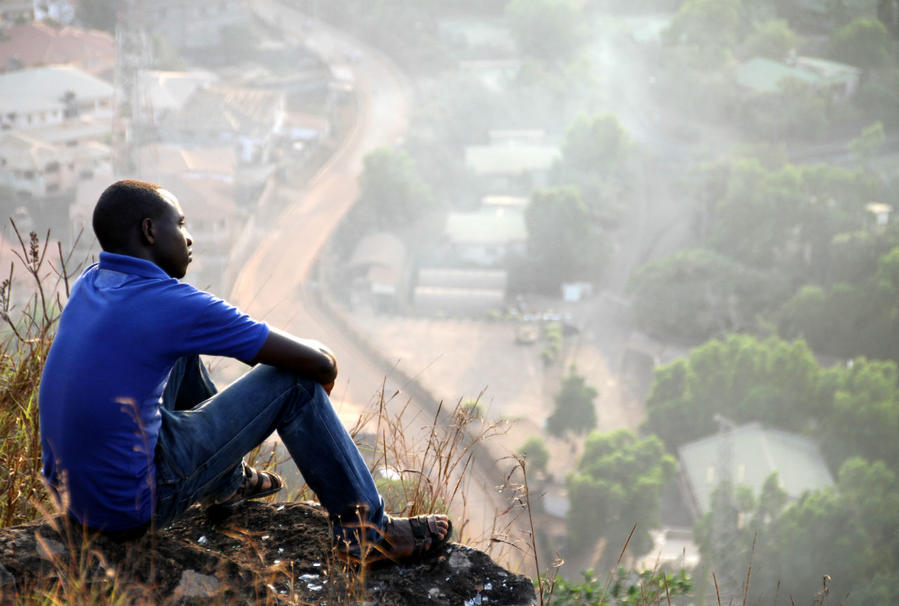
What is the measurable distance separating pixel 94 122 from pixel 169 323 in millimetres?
18406

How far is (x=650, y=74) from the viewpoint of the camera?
24.2m

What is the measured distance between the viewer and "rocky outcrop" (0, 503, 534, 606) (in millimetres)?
1244

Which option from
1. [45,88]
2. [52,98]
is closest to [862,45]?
[52,98]

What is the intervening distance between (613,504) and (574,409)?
2.50 metres

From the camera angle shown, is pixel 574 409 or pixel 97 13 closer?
pixel 574 409

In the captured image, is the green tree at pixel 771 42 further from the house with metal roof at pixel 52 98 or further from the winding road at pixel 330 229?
the house with metal roof at pixel 52 98

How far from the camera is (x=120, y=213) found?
124 centimetres

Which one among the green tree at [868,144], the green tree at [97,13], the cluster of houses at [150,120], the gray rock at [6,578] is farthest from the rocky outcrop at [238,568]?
the green tree at [97,13]

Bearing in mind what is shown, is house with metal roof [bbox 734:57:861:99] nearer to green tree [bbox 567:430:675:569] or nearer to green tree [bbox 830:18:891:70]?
green tree [bbox 830:18:891:70]

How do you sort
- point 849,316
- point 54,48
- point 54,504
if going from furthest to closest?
point 54,48, point 849,316, point 54,504

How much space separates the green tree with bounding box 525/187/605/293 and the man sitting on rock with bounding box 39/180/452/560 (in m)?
14.3

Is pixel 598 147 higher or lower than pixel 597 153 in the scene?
higher

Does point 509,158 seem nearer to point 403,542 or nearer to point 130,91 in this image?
point 130,91

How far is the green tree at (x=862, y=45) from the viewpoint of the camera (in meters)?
Result: 23.2
